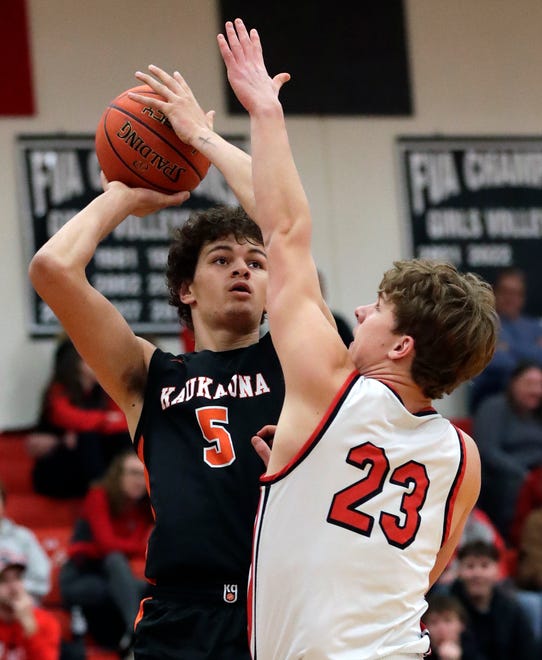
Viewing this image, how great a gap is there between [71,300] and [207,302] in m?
0.47

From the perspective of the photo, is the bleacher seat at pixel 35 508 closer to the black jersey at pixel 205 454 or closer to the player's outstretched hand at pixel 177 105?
the black jersey at pixel 205 454

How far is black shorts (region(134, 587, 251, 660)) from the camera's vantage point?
4066 mm

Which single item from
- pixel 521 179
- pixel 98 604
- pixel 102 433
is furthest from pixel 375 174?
pixel 98 604

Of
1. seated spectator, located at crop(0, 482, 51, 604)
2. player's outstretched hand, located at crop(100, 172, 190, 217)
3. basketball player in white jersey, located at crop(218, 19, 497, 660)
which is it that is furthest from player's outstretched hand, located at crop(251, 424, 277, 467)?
seated spectator, located at crop(0, 482, 51, 604)

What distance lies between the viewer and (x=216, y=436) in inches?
165

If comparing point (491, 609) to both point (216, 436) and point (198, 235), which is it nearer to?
point (198, 235)

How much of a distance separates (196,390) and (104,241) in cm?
744

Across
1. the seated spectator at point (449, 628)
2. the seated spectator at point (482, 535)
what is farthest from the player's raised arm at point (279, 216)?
the seated spectator at point (482, 535)

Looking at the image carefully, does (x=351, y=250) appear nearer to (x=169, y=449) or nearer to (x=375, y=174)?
(x=375, y=174)

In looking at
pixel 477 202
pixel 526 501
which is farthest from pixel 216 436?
pixel 477 202

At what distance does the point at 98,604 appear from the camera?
9062mm

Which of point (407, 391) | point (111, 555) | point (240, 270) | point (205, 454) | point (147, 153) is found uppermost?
point (147, 153)

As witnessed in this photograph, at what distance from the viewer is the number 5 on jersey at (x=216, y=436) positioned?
13.7 ft

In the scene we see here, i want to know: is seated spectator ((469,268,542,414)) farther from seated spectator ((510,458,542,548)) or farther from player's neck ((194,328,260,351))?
player's neck ((194,328,260,351))
